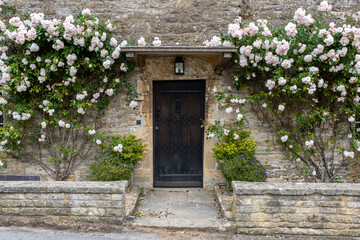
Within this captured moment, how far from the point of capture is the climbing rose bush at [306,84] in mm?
5066

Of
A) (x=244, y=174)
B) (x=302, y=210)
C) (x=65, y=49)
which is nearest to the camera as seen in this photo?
(x=302, y=210)

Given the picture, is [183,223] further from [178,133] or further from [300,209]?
[178,133]

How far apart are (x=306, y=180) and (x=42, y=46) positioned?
5629mm

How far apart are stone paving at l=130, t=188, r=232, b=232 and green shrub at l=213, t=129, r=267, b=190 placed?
0.63m

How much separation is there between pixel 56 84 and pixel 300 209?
4.51m

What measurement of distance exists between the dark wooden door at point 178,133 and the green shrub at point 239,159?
611 mm

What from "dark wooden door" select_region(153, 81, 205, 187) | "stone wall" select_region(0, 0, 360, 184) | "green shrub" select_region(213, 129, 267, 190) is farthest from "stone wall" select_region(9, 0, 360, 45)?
"green shrub" select_region(213, 129, 267, 190)

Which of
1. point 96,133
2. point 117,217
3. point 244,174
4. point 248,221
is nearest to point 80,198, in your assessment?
point 117,217

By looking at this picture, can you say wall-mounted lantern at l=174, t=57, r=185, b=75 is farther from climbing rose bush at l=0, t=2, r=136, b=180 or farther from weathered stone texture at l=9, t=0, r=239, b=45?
climbing rose bush at l=0, t=2, r=136, b=180

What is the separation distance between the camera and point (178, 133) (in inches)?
235

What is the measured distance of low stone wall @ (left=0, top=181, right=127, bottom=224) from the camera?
4066mm

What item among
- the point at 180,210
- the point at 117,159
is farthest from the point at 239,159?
the point at 117,159

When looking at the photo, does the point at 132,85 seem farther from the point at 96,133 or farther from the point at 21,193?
the point at 21,193

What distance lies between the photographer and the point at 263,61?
17.8ft
